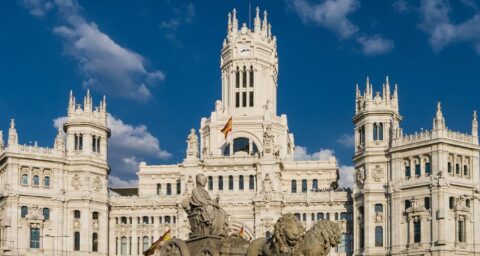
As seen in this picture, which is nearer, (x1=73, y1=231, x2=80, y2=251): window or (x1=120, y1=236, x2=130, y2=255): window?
(x1=73, y1=231, x2=80, y2=251): window

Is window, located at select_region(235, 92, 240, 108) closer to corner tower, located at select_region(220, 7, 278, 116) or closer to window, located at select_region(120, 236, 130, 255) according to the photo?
corner tower, located at select_region(220, 7, 278, 116)

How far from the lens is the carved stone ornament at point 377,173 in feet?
308

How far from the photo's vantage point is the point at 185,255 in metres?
32.5

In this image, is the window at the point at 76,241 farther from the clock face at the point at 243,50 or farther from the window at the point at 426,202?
the window at the point at 426,202

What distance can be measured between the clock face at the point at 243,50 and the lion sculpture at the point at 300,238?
8287 centimetres

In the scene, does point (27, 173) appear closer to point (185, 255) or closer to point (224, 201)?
point (224, 201)

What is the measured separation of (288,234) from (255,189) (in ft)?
228

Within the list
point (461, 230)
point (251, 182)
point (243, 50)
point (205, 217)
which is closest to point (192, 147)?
point (251, 182)

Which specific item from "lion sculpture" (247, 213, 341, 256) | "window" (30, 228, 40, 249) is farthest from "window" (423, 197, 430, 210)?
"lion sculpture" (247, 213, 341, 256)

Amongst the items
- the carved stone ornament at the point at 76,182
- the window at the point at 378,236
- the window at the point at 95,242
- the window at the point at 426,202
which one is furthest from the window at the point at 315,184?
the carved stone ornament at the point at 76,182

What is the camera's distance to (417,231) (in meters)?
89.6

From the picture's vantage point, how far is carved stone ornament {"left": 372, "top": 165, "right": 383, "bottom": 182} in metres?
93.9

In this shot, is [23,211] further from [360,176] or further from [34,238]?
[360,176]

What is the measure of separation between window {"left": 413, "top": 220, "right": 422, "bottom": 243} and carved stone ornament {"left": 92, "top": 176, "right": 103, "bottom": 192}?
34.7m
